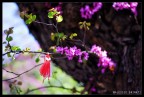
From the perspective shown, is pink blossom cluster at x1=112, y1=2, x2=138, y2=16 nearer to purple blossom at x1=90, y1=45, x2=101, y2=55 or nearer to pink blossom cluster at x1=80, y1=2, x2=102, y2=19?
pink blossom cluster at x1=80, y1=2, x2=102, y2=19

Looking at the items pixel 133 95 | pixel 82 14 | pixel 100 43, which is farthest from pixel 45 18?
pixel 133 95

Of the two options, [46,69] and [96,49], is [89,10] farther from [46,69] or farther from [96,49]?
[46,69]

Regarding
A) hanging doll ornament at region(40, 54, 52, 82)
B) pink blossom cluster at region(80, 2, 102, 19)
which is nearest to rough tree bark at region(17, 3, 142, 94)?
pink blossom cluster at region(80, 2, 102, 19)

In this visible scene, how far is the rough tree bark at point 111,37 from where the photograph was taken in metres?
2.43

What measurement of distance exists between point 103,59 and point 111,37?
17cm

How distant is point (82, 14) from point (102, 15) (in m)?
0.14

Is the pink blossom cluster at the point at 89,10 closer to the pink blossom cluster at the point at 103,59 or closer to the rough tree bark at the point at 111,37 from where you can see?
the rough tree bark at the point at 111,37

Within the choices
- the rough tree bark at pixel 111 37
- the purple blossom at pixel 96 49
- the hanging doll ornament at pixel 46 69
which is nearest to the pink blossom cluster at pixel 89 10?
the rough tree bark at pixel 111 37

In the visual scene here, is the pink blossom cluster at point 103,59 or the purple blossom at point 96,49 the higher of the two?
the purple blossom at point 96,49

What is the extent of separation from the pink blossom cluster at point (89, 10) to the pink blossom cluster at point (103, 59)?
0.72 feet

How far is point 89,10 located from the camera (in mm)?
2480

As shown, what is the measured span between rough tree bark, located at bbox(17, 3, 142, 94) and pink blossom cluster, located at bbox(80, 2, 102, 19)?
0.13ft

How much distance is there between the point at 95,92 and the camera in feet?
9.11

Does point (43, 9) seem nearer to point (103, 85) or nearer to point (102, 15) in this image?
point (102, 15)
